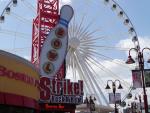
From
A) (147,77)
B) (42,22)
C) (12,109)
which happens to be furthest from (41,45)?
(12,109)

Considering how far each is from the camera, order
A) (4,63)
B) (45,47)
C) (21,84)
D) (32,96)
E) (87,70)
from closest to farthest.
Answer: (4,63) < (21,84) < (32,96) < (45,47) < (87,70)

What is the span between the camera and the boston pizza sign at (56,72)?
51.3 m

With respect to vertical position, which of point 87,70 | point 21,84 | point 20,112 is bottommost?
point 20,112

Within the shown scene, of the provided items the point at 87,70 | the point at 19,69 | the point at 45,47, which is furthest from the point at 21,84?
the point at 87,70

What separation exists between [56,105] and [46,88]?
3.17 metres

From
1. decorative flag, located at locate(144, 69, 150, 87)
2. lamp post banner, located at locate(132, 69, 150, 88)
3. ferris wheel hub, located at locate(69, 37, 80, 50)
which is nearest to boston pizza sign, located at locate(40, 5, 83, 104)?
ferris wheel hub, located at locate(69, 37, 80, 50)

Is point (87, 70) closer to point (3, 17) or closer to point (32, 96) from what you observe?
point (3, 17)

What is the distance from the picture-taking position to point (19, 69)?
26.6m

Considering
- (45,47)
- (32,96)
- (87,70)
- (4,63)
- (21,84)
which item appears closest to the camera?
(4,63)

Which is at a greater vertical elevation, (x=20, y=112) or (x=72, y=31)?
(x=72, y=31)

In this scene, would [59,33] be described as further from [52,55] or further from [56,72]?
[56,72]

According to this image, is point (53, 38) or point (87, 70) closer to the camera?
point (53, 38)

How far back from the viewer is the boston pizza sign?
51281 millimetres

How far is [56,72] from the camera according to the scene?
51.5 metres
